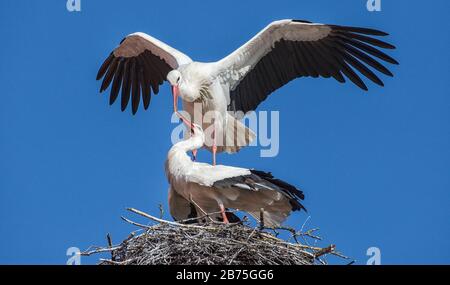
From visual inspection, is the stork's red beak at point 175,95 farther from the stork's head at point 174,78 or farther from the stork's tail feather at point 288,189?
the stork's tail feather at point 288,189

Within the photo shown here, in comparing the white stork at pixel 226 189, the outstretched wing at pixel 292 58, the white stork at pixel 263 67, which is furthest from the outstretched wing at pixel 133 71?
the white stork at pixel 226 189

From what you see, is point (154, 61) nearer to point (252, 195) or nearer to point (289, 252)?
point (252, 195)

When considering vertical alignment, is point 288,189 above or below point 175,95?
below

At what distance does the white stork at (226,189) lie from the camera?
8805mm

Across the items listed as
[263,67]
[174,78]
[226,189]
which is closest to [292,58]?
[263,67]

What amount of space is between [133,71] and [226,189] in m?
2.88

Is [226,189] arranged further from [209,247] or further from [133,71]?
[133,71]

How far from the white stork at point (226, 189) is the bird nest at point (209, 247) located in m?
0.39

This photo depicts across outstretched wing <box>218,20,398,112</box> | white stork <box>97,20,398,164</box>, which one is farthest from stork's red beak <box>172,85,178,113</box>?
outstretched wing <box>218,20,398,112</box>

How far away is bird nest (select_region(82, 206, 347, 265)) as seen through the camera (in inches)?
320

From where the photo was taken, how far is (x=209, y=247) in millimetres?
8156

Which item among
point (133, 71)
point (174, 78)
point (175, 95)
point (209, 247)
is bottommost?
point (209, 247)

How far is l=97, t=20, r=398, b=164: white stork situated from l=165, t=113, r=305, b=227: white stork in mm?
1136

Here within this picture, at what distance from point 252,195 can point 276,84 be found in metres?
2.04
